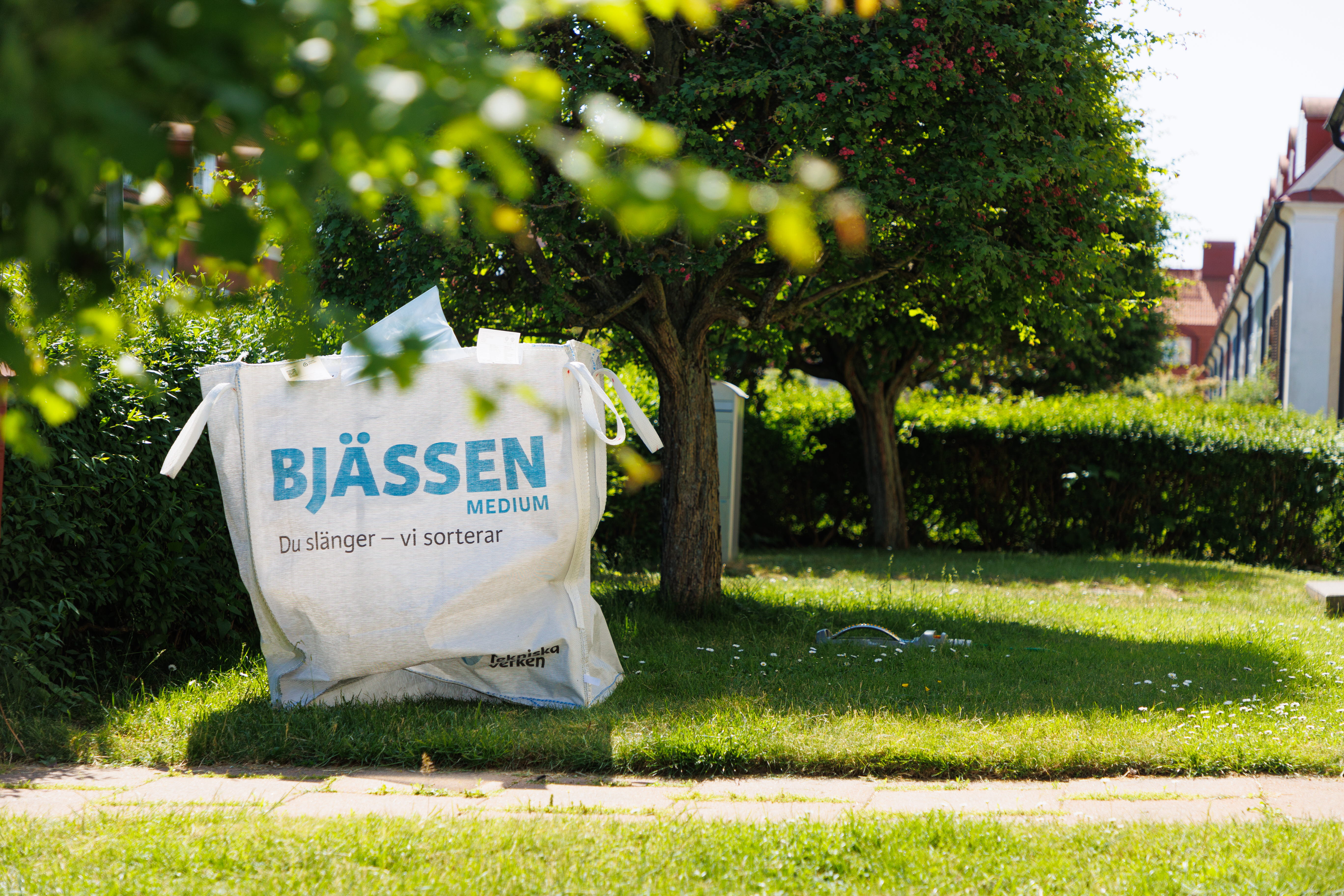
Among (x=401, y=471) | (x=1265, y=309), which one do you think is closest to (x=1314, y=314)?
(x=1265, y=309)

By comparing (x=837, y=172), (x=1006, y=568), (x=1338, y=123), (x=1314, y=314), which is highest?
(x=1338, y=123)

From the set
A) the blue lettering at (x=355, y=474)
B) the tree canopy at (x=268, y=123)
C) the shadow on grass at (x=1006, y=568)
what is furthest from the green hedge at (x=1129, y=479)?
the tree canopy at (x=268, y=123)

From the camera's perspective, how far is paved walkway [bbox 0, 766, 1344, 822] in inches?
144

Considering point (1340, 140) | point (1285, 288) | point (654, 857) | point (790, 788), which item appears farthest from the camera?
point (1285, 288)

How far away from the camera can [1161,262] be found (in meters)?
13.7

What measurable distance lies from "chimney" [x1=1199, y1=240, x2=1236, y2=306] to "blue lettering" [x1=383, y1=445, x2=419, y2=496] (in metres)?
51.4

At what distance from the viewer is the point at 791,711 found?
4.90 m

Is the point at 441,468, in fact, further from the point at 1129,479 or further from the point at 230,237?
the point at 1129,479

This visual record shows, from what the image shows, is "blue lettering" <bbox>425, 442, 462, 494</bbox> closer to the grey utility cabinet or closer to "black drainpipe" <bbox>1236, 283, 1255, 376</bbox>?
the grey utility cabinet

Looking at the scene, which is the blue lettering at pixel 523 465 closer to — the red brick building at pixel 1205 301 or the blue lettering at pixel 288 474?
the blue lettering at pixel 288 474

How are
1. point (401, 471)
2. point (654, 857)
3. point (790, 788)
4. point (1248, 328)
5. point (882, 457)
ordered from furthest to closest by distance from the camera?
point (1248, 328) → point (882, 457) → point (401, 471) → point (790, 788) → point (654, 857)

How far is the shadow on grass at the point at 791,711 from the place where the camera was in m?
4.27

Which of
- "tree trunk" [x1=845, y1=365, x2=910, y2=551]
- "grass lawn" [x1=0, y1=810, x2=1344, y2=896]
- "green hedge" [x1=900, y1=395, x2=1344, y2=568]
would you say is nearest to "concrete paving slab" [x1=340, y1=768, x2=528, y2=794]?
"grass lawn" [x1=0, y1=810, x2=1344, y2=896]

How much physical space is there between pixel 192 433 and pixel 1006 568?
892 centimetres
